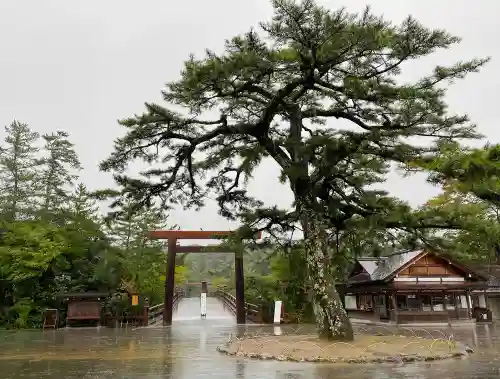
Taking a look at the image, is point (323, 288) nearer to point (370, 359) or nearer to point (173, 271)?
point (370, 359)

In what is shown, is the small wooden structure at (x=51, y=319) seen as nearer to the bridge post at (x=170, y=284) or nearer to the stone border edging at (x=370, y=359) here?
the bridge post at (x=170, y=284)

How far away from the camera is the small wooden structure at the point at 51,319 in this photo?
78.3 ft

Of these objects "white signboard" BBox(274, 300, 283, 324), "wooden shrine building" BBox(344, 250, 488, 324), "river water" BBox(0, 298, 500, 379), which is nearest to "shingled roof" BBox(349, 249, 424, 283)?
"wooden shrine building" BBox(344, 250, 488, 324)

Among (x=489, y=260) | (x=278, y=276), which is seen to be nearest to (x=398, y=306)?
(x=278, y=276)

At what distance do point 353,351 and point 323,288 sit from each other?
2.40m

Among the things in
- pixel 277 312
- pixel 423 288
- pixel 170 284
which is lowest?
pixel 277 312

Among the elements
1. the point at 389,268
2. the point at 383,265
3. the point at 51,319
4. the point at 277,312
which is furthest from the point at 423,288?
the point at 51,319

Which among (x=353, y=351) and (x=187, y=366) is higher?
(x=353, y=351)

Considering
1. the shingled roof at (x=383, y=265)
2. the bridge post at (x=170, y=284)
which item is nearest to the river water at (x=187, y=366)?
the bridge post at (x=170, y=284)

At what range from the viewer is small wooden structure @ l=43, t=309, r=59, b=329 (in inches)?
940

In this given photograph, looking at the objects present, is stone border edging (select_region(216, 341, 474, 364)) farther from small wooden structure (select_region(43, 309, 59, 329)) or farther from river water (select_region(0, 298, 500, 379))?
small wooden structure (select_region(43, 309, 59, 329))

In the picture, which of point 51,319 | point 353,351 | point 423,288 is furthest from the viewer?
point 423,288

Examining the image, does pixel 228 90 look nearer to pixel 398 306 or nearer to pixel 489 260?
pixel 398 306

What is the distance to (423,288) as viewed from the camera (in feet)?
81.4
